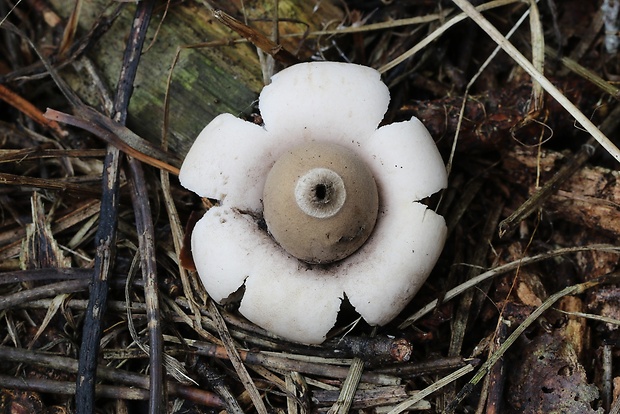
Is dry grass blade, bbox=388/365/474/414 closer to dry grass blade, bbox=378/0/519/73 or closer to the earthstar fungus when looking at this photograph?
the earthstar fungus

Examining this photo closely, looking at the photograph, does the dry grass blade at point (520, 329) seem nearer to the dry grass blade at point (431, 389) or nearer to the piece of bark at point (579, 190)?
the dry grass blade at point (431, 389)

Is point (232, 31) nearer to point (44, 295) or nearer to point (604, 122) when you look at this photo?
point (44, 295)

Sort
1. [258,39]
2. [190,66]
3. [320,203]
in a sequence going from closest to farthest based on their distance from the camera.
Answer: [320,203], [258,39], [190,66]

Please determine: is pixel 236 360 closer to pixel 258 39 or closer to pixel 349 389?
pixel 349 389

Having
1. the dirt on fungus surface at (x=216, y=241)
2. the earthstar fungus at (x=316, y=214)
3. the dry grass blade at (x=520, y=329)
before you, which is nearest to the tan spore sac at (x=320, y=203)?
the earthstar fungus at (x=316, y=214)

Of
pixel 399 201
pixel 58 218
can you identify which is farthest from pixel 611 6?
pixel 58 218

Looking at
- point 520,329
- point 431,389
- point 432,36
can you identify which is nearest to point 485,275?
point 520,329
